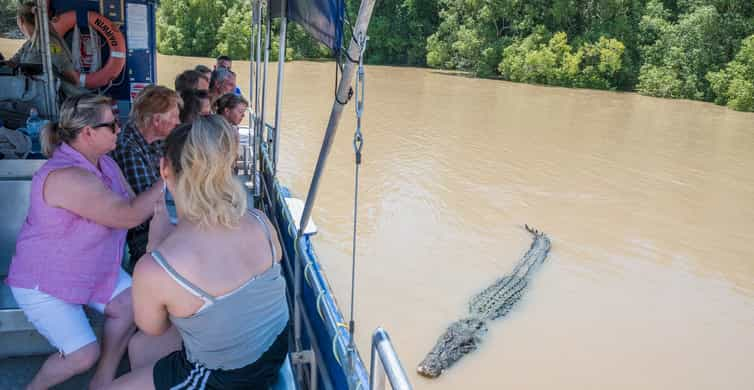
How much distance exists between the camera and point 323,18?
2.32 meters

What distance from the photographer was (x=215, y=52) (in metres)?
30.2

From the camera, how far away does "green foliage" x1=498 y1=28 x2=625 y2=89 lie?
83.8 ft

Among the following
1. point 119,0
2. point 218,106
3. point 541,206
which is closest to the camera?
point 218,106

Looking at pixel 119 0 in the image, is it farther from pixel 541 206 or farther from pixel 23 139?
pixel 541 206

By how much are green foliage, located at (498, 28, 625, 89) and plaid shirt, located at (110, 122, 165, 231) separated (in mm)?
25316

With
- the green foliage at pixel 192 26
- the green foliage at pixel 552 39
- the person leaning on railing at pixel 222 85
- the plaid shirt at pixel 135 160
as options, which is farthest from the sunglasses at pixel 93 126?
the green foliage at pixel 192 26

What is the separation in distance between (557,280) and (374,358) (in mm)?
6368

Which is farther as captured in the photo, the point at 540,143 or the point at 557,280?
the point at 540,143

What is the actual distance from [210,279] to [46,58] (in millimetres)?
3678

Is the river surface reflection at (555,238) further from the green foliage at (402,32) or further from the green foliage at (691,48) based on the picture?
the green foliage at (402,32)

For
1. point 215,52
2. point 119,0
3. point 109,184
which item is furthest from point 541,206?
point 215,52

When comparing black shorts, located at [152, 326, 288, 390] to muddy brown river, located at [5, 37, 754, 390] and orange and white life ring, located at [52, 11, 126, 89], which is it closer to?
muddy brown river, located at [5, 37, 754, 390]

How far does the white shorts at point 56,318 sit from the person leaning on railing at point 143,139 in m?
0.73

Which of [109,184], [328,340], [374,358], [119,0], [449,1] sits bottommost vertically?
[328,340]
